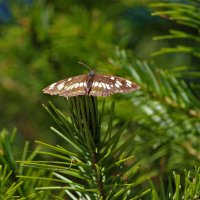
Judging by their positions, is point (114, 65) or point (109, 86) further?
point (114, 65)

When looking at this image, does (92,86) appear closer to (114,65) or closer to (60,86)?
(60,86)

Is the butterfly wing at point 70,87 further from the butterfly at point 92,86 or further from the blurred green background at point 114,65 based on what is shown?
the blurred green background at point 114,65

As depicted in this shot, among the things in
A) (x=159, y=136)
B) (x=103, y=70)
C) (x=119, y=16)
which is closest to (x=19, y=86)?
(x=119, y=16)

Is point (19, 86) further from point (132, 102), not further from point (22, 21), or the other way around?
point (132, 102)

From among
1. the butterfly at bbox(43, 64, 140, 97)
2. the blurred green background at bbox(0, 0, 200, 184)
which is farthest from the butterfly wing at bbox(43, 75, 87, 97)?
the blurred green background at bbox(0, 0, 200, 184)

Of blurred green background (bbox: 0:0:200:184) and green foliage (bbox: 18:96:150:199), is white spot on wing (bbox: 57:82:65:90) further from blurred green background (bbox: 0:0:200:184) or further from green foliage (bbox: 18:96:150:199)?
blurred green background (bbox: 0:0:200:184)

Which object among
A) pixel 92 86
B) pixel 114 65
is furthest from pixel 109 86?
pixel 114 65

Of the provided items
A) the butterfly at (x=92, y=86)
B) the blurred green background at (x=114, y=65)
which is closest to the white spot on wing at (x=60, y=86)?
the butterfly at (x=92, y=86)
